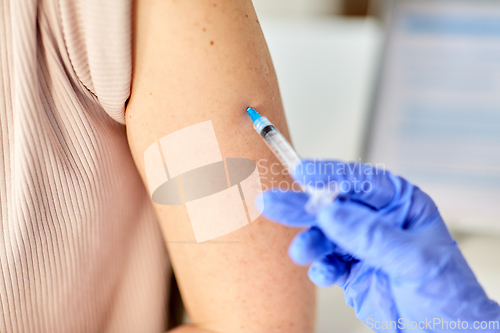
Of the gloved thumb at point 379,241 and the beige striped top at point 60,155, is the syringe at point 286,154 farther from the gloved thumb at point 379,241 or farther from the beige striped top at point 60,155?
the beige striped top at point 60,155

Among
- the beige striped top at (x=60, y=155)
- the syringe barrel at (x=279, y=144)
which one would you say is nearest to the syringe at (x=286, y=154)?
the syringe barrel at (x=279, y=144)

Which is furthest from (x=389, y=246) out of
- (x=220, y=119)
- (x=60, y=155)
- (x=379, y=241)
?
(x=60, y=155)

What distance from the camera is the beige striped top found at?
1.65 feet

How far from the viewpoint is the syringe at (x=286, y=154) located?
462mm

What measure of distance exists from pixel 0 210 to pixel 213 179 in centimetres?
36

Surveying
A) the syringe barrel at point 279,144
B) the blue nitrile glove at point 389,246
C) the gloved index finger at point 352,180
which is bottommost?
the blue nitrile glove at point 389,246

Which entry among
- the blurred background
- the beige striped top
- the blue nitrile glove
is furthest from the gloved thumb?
the blurred background

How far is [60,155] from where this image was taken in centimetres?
55

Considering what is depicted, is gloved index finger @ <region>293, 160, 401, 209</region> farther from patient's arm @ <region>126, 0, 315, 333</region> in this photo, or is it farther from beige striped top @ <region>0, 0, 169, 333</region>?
beige striped top @ <region>0, 0, 169, 333</region>

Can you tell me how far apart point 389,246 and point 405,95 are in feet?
3.69

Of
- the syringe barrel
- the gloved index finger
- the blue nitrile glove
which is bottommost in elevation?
the blue nitrile glove

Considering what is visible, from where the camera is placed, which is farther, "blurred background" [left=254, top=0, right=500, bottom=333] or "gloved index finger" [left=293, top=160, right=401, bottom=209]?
"blurred background" [left=254, top=0, right=500, bottom=333]

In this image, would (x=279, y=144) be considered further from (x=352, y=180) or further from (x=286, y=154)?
(x=352, y=180)

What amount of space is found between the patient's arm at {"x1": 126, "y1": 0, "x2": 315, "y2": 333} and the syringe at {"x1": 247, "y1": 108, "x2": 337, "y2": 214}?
0.03 metres
